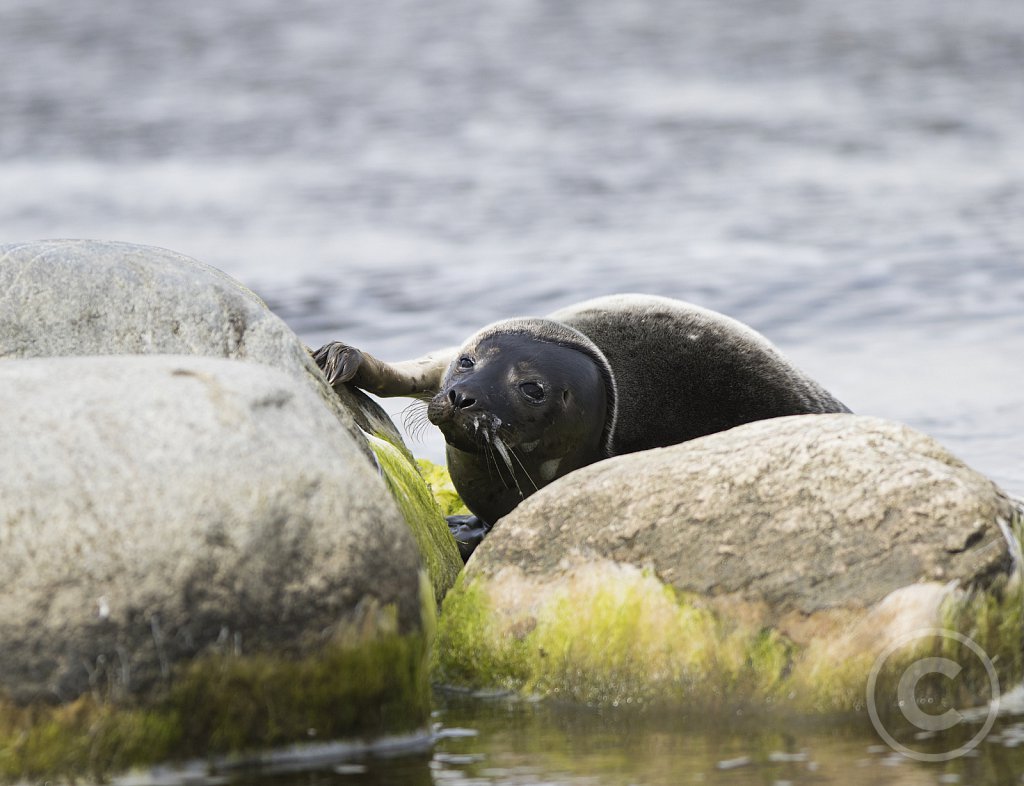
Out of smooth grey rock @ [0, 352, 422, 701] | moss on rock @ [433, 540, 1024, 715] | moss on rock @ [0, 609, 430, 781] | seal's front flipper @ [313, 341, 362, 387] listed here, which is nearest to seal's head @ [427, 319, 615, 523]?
seal's front flipper @ [313, 341, 362, 387]

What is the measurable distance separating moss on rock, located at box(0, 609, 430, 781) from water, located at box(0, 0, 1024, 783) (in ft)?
1.33

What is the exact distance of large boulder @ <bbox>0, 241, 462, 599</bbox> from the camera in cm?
499

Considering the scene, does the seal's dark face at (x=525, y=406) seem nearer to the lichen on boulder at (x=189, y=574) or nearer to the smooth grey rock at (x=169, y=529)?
the lichen on boulder at (x=189, y=574)

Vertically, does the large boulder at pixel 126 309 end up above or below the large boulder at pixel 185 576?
above

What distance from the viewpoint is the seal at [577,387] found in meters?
6.11

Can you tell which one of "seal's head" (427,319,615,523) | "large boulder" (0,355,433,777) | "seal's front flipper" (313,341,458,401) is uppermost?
"seal's front flipper" (313,341,458,401)

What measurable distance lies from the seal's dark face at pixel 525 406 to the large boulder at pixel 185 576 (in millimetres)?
1895

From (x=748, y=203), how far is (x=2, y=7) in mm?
19288

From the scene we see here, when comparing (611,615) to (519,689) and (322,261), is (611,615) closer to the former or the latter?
(519,689)

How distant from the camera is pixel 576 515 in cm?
475

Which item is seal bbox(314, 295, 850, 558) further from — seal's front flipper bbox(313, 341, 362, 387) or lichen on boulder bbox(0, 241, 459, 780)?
lichen on boulder bbox(0, 241, 459, 780)

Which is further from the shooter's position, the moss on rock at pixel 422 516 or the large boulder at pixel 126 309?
the moss on rock at pixel 422 516

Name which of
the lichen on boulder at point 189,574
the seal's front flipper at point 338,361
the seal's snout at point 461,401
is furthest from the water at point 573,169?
the seal's front flipper at point 338,361

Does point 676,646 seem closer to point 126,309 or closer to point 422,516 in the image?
point 422,516
